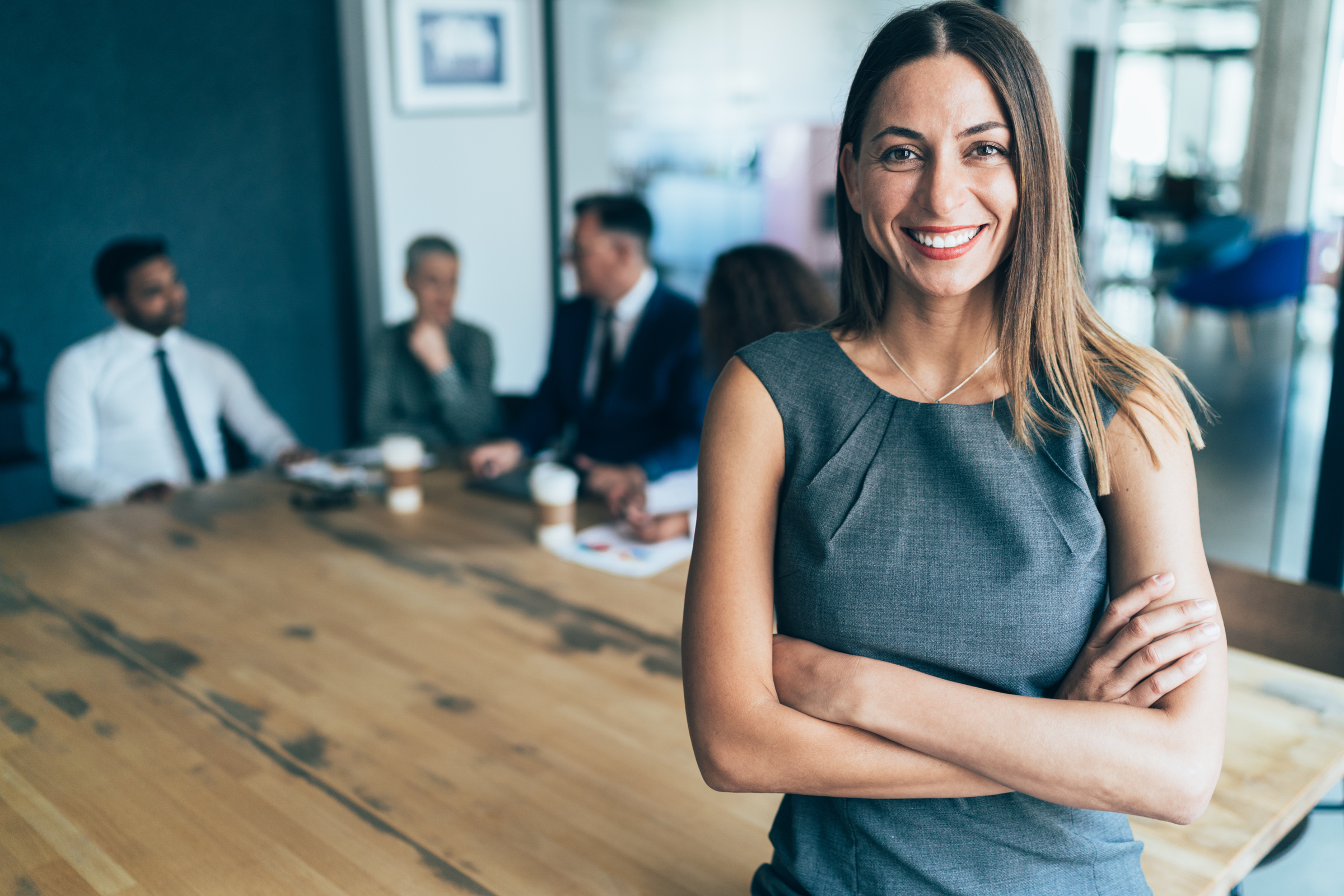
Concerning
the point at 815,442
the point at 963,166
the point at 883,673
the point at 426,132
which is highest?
the point at 426,132

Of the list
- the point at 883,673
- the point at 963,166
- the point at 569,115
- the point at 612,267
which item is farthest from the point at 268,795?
the point at 569,115

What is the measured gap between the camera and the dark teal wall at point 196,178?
12.8ft

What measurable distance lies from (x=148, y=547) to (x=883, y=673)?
1827 mm

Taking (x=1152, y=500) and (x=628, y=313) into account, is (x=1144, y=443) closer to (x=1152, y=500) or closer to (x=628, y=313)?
(x=1152, y=500)

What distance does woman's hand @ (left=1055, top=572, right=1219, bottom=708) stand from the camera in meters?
0.93

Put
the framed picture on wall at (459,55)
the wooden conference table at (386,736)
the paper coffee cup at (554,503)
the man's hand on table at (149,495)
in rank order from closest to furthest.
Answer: the wooden conference table at (386,736) → the paper coffee cup at (554,503) → the man's hand on table at (149,495) → the framed picture on wall at (459,55)

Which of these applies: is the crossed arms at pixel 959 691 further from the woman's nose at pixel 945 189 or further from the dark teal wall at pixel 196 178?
the dark teal wall at pixel 196 178

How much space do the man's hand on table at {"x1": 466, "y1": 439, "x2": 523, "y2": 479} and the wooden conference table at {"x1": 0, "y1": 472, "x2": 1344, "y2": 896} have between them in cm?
44

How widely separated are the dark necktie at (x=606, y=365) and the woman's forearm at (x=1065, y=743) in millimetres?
2031

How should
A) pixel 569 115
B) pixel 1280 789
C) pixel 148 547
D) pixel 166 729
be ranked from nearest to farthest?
pixel 1280 789, pixel 166 729, pixel 148 547, pixel 569 115

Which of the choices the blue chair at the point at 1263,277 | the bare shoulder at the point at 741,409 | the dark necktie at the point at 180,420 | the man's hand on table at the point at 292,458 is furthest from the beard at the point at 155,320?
the blue chair at the point at 1263,277

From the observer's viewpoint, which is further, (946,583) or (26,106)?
(26,106)

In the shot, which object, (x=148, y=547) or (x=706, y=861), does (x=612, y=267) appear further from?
(x=706, y=861)

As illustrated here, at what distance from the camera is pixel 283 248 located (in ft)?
15.2
